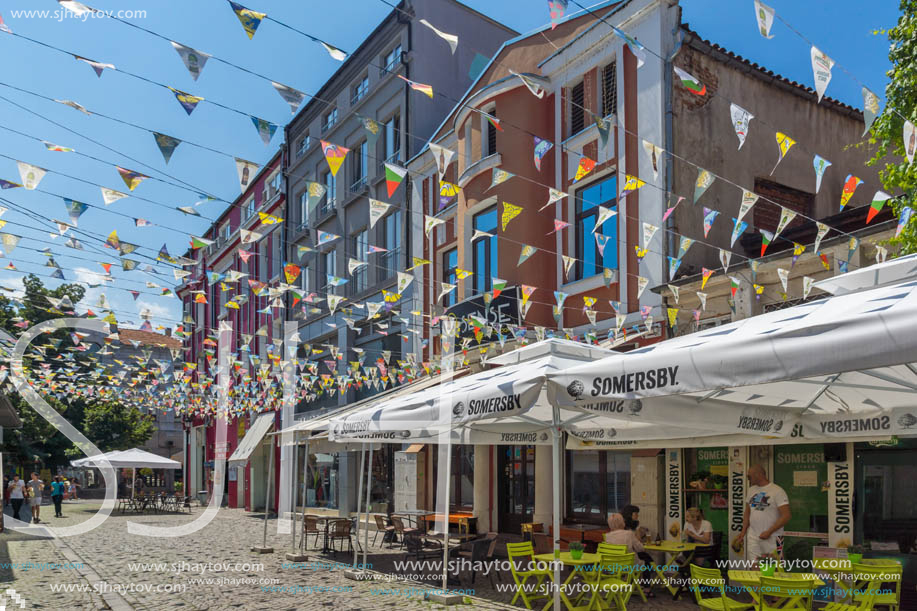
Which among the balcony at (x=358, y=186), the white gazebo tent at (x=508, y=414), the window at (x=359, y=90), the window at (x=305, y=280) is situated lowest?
the white gazebo tent at (x=508, y=414)

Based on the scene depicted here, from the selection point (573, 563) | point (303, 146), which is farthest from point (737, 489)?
point (303, 146)

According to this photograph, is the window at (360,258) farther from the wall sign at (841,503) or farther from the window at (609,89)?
the wall sign at (841,503)

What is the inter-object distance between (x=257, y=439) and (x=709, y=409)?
1025 inches

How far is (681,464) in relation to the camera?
44.6 ft

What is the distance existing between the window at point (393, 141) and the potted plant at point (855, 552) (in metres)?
19.6

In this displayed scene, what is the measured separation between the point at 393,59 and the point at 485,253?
34.3ft

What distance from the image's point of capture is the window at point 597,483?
49.8 feet

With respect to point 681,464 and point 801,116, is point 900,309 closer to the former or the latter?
point 681,464

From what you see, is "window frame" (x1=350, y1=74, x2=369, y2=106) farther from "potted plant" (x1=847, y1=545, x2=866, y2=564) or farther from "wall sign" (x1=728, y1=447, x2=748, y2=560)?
"potted plant" (x1=847, y1=545, x2=866, y2=564)

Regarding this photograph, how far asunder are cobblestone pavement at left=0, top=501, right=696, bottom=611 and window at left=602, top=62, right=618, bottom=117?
1004 centimetres

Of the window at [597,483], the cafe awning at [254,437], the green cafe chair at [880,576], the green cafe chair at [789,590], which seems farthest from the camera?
the cafe awning at [254,437]

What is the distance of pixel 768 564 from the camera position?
8.00 m

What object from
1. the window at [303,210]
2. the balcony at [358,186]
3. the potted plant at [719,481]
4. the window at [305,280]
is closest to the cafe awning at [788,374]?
the potted plant at [719,481]

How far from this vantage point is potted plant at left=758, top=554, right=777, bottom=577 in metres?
7.23
